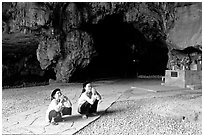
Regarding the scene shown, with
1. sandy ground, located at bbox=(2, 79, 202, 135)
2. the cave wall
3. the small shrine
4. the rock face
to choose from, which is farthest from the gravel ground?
the rock face

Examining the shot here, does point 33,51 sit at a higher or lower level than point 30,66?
higher

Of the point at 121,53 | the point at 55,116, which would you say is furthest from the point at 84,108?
the point at 121,53

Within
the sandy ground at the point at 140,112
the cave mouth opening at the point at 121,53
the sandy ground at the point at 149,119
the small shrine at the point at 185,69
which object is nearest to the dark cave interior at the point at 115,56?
the cave mouth opening at the point at 121,53

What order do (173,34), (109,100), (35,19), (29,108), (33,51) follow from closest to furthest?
(29,108)
(109,100)
(35,19)
(173,34)
(33,51)

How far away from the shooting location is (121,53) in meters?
21.4

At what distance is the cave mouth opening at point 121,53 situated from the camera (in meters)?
15.6

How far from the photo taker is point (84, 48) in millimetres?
12305

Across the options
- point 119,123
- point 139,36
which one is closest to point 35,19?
point 119,123

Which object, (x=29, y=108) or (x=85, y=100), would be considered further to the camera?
(x=29, y=108)

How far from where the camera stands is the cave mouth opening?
15562 millimetres

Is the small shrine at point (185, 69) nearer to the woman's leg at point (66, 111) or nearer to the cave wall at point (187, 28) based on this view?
the cave wall at point (187, 28)

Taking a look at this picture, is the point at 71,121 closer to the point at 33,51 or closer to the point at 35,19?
the point at 35,19

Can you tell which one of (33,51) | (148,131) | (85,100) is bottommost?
(148,131)

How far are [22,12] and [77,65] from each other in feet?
13.9
